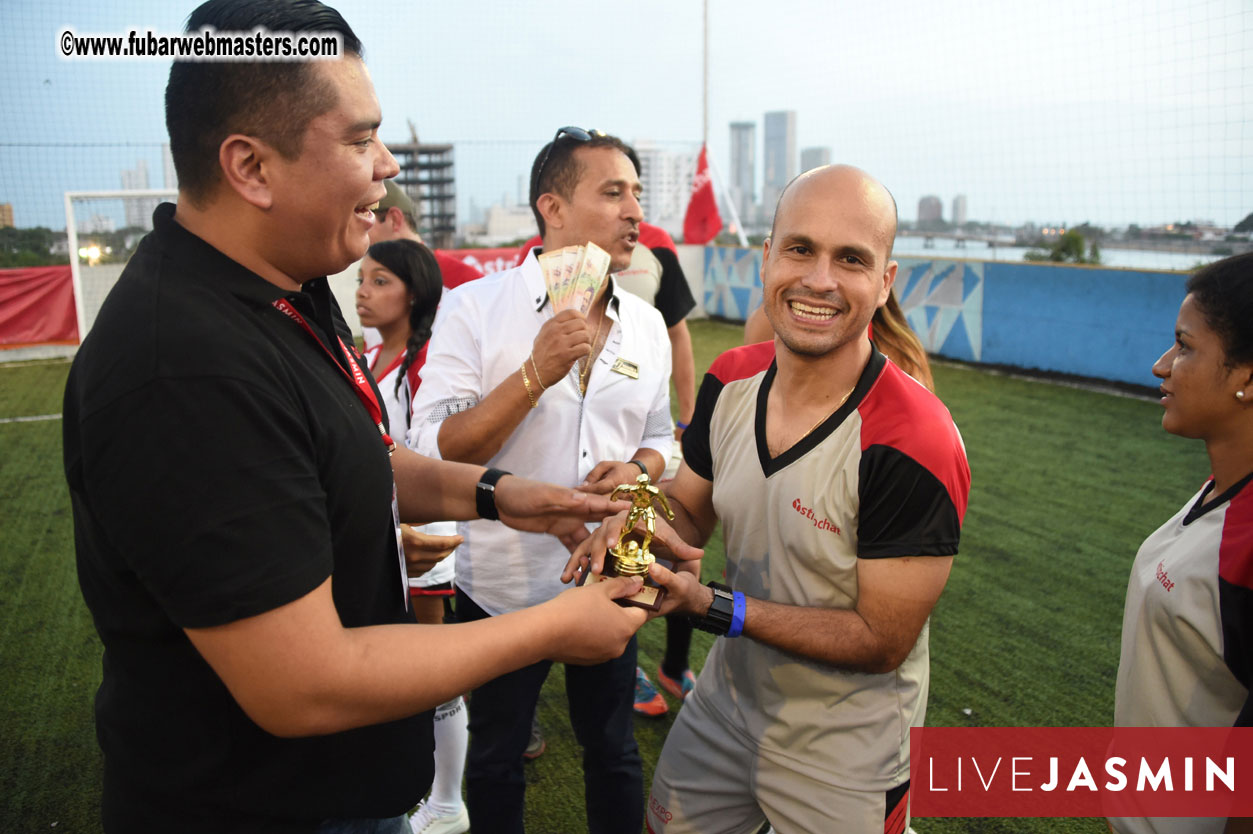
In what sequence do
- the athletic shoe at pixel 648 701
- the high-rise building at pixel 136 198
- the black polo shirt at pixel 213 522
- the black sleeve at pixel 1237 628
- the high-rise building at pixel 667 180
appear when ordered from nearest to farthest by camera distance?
the black polo shirt at pixel 213 522 → the black sleeve at pixel 1237 628 → the athletic shoe at pixel 648 701 → the high-rise building at pixel 136 198 → the high-rise building at pixel 667 180

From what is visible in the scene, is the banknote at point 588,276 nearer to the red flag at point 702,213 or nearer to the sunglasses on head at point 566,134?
the sunglasses on head at point 566,134

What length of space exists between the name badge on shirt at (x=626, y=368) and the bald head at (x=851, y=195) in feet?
2.84

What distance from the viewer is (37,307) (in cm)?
1338

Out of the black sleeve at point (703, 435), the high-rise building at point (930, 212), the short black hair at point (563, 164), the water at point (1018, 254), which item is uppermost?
the high-rise building at point (930, 212)

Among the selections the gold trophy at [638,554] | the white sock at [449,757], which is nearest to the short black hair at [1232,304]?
the gold trophy at [638,554]

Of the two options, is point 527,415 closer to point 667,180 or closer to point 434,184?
point 434,184

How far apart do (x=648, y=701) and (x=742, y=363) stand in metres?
2.13

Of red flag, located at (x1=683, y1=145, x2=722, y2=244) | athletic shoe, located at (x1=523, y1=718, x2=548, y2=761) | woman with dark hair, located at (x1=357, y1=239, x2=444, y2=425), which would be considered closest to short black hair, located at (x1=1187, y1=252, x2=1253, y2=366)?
athletic shoe, located at (x1=523, y1=718, x2=548, y2=761)

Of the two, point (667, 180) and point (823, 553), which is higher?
point (667, 180)

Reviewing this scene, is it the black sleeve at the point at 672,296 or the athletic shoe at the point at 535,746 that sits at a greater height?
the black sleeve at the point at 672,296

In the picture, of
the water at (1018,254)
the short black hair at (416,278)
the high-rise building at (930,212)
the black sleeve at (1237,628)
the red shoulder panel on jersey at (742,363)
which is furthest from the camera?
the high-rise building at (930,212)

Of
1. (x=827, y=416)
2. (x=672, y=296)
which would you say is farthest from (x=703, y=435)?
(x=672, y=296)

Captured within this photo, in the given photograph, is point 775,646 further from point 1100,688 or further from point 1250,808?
point 1100,688

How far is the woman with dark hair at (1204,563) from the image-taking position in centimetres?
180
